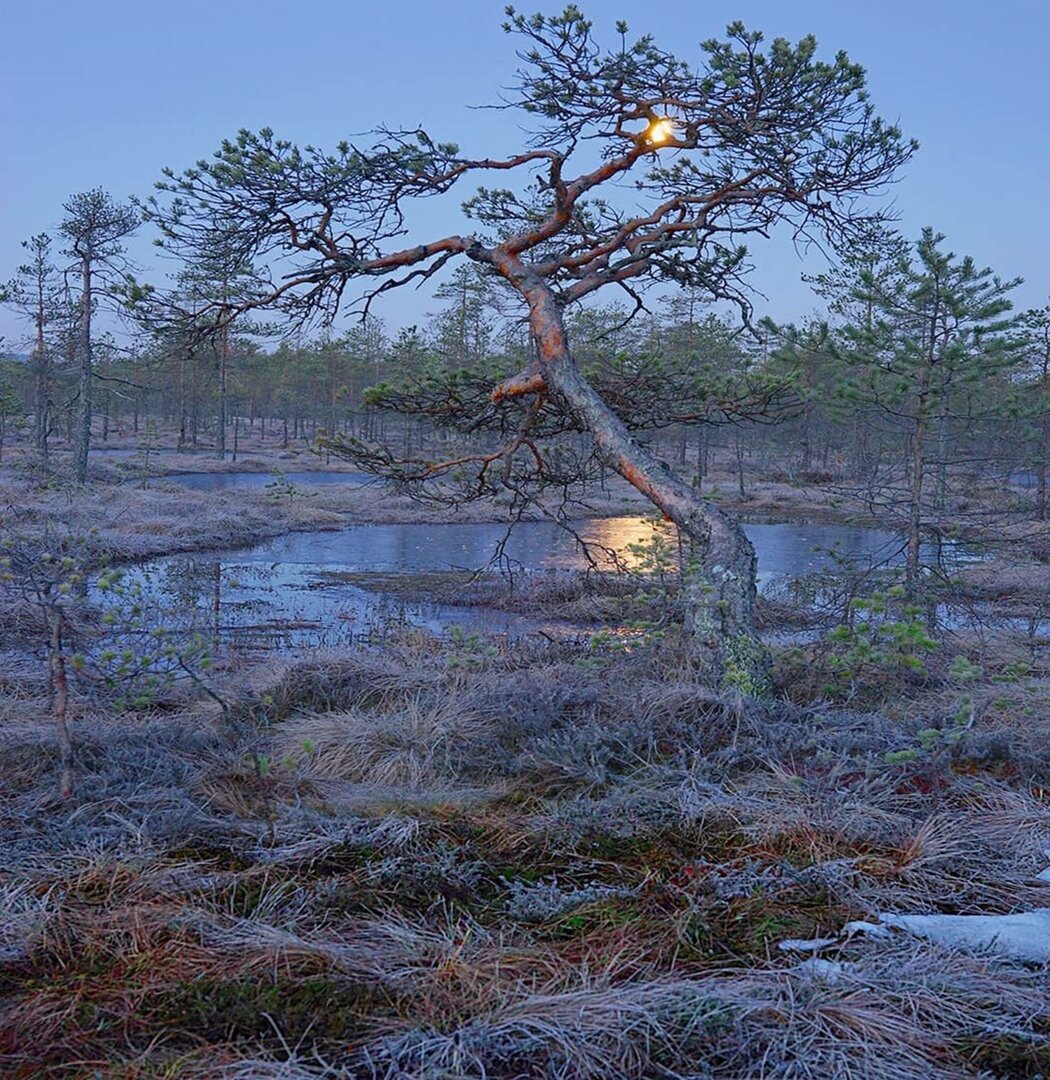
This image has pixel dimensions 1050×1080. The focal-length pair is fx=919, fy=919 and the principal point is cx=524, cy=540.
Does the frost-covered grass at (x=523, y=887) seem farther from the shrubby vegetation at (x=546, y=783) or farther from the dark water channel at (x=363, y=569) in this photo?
the dark water channel at (x=363, y=569)

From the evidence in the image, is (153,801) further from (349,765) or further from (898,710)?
(898,710)

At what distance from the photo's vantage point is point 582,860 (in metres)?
3.58

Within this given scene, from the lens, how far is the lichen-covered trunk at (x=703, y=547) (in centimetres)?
568

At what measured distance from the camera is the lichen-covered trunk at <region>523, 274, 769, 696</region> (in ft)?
18.6

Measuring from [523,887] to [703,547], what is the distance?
3.12 meters

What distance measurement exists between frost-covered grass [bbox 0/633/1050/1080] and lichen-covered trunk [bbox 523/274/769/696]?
51 centimetres

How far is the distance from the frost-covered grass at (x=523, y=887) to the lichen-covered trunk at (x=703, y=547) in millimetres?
510

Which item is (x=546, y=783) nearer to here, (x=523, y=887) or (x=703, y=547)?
(x=523, y=887)

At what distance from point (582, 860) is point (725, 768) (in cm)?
115

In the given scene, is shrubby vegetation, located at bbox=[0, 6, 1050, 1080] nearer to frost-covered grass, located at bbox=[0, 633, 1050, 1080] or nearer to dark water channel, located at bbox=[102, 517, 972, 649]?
frost-covered grass, located at bbox=[0, 633, 1050, 1080]

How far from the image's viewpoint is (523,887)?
10.9ft

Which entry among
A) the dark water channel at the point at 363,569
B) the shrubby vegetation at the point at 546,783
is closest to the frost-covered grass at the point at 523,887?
A: the shrubby vegetation at the point at 546,783

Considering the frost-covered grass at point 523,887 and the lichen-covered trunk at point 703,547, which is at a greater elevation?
the lichen-covered trunk at point 703,547

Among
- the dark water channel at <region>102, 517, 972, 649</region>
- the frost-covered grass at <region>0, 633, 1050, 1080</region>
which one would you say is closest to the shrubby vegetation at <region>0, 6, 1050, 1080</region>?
the frost-covered grass at <region>0, 633, 1050, 1080</region>
